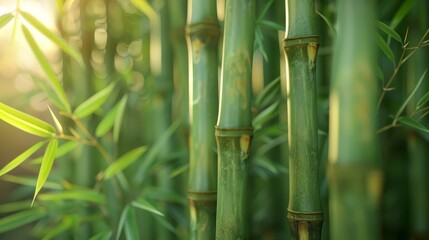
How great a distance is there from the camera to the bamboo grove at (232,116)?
546mm

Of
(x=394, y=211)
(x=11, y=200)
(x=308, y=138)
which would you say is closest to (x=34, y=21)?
(x=308, y=138)

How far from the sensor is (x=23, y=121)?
2.38ft

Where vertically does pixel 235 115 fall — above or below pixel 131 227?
above

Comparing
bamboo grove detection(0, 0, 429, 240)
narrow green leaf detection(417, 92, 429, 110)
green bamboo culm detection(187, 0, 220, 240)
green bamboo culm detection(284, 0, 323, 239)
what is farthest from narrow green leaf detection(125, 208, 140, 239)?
narrow green leaf detection(417, 92, 429, 110)

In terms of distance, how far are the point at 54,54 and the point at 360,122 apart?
1.00 metres

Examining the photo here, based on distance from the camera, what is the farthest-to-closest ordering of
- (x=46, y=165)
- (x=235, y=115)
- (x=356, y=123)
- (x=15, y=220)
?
1. (x=15, y=220)
2. (x=46, y=165)
3. (x=235, y=115)
4. (x=356, y=123)

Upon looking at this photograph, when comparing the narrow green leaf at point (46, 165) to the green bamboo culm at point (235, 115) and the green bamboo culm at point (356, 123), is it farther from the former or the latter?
the green bamboo culm at point (356, 123)

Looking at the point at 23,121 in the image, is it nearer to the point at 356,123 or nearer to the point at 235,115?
the point at 235,115

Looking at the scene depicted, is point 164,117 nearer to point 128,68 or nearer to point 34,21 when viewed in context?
point 128,68

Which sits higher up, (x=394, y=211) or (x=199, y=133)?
(x=199, y=133)

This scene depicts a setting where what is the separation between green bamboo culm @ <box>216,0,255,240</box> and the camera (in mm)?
646

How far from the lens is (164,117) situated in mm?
1125

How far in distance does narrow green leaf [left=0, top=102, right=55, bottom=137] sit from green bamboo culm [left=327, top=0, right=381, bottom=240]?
16.8 inches

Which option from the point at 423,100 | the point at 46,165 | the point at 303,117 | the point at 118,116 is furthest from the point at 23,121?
the point at 423,100
